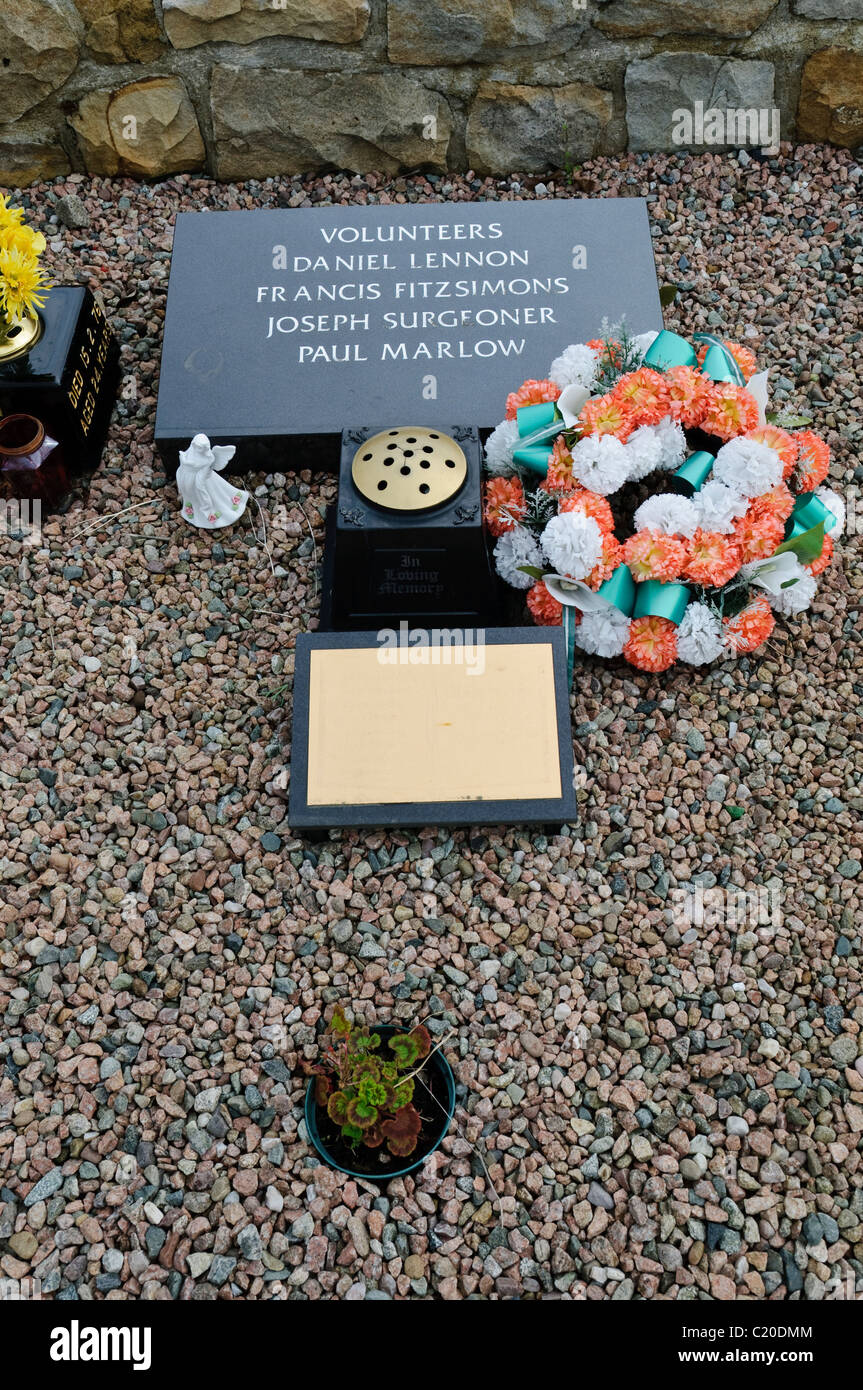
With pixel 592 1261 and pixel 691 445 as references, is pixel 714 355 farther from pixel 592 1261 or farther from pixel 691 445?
pixel 592 1261

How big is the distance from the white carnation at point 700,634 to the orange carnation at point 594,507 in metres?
0.33

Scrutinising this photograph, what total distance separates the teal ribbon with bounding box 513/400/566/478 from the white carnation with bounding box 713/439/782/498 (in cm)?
48

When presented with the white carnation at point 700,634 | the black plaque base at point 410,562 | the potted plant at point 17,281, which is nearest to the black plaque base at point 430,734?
the black plaque base at point 410,562

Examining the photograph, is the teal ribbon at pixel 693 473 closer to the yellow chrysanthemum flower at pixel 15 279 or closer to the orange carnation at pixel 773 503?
the orange carnation at pixel 773 503

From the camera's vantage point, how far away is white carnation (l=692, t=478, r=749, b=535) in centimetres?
307

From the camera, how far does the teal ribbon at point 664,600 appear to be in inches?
120

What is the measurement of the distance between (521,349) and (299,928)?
208cm

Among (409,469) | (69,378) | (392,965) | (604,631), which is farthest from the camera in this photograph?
(69,378)

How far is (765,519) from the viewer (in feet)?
10.2

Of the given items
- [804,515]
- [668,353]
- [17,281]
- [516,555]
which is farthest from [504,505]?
[17,281]

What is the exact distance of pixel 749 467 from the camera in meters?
3.05

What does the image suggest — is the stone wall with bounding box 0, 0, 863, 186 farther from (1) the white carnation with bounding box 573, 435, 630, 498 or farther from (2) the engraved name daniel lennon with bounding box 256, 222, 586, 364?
(1) the white carnation with bounding box 573, 435, 630, 498

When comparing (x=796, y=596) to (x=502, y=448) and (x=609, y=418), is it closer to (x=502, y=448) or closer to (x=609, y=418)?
(x=609, y=418)

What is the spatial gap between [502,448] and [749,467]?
0.73 metres
